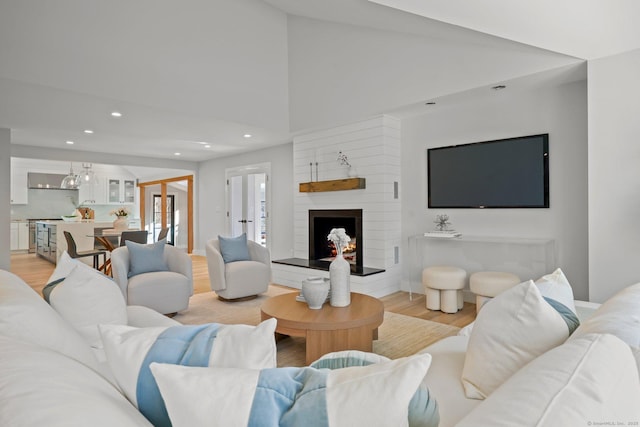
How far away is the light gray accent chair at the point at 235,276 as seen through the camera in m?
4.49

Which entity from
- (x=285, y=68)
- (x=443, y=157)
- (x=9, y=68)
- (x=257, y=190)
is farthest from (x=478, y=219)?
(x=9, y=68)

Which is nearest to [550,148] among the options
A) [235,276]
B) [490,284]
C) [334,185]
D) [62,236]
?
[490,284]

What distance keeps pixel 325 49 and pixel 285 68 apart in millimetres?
755

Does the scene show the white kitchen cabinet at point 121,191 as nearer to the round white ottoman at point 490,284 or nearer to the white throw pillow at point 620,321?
the round white ottoman at point 490,284

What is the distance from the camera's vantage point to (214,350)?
2.64ft

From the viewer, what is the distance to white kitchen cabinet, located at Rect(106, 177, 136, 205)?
10.7 m

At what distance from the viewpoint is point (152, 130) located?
5.51 m

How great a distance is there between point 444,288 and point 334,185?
2.15 meters

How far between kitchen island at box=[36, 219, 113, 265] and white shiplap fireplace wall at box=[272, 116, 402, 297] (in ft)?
14.9

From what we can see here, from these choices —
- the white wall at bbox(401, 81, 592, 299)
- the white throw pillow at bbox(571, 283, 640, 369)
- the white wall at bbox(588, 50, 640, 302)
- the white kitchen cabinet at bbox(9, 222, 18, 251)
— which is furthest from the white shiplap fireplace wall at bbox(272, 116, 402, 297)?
the white kitchen cabinet at bbox(9, 222, 18, 251)

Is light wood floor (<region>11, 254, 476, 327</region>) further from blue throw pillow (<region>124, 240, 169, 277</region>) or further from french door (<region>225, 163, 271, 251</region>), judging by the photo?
blue throw pillow (<region>124, 240, 169, 277</region>)

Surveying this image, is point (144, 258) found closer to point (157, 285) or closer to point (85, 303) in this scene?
point (157, 285)

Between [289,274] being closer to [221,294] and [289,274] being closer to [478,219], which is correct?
[221,294]

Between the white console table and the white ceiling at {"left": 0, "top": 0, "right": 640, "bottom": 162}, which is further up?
the white ceiling at {"left": 0, "top": 0, "right": 640, "bottom": 162}
